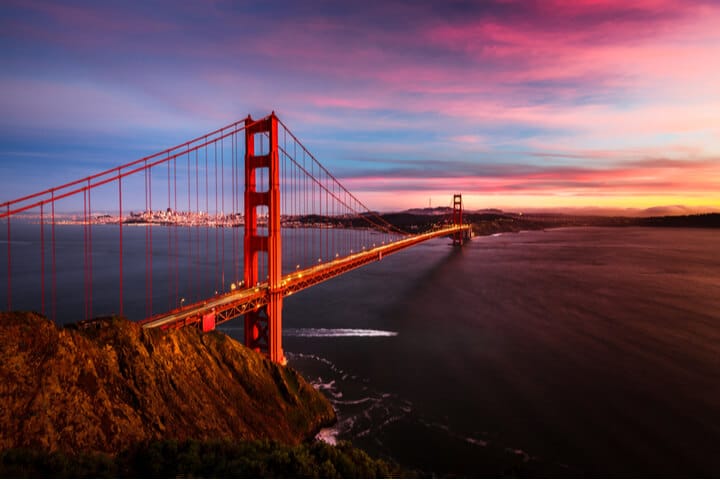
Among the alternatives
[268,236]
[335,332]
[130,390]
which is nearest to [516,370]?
[335,332]

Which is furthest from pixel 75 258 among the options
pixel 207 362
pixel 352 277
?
pixel 207 362

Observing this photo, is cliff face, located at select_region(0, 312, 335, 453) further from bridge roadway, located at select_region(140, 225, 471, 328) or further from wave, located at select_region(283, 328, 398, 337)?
wave, located at select_region(283, 328, 398, 337)

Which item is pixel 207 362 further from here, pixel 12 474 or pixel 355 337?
pixel 355 337

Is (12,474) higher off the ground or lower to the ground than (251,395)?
higher

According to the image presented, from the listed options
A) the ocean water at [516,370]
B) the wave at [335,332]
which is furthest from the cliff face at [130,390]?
the wave at [335,332]

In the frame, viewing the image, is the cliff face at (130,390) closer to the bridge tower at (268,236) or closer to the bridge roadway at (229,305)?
the bridge roadway at (229,305)

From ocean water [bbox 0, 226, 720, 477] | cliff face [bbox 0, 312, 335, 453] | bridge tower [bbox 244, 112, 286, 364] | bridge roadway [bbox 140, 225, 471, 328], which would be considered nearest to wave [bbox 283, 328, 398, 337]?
ocean water [bbox 0, 226, 720, 477]

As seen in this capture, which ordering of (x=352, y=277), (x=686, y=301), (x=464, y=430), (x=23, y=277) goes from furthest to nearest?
(x=352, y=277) → (x=23, y=277) → (x=686, y=301) → (x=464, y=430)
